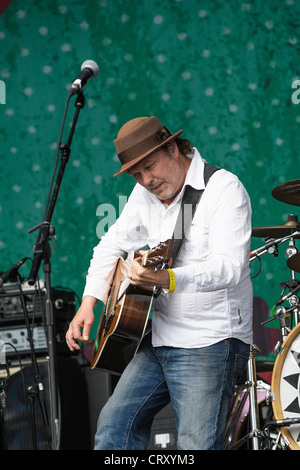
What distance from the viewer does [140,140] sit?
2635 millimetres

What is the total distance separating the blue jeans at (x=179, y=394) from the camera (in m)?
2.28

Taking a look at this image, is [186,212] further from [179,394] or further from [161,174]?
[179,394]

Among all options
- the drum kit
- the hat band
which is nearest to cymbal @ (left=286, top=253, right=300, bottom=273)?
the drum kit

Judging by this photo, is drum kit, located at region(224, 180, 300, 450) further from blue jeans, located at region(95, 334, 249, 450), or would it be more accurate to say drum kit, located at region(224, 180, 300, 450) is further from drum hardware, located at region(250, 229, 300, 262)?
blue jeans, located at region(95, 334, 249, 450)

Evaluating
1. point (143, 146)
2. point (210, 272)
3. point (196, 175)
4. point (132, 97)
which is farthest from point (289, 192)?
point (132, 97)

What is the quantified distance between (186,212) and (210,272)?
373 millimetres

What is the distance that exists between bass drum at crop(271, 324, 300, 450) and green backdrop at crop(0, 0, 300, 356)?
4.54ft

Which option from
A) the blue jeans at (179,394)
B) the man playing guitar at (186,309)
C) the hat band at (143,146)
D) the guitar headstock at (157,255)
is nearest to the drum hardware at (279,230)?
the man playing guitar at (186,309)

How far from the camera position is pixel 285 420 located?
10.7ft

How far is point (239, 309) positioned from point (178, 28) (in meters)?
3.21

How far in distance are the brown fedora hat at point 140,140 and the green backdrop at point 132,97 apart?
7.62ft
